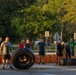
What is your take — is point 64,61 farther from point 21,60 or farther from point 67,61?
point 21,60

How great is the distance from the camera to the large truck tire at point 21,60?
20.0m

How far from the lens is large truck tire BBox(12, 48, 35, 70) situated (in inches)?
786

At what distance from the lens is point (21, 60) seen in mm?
20391

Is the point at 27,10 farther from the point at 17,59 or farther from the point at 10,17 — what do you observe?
the point at 17,59

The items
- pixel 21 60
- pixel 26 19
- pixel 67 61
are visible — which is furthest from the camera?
pixel 26 19

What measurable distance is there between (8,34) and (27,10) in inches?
167

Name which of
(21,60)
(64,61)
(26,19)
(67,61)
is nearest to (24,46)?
(21,60)

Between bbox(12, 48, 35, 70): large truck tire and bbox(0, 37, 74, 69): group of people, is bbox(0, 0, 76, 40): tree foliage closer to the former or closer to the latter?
bbox(0, 37, 74, 69): group of people

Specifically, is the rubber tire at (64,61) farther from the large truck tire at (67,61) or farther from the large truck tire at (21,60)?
the large truck tire at (21,60)

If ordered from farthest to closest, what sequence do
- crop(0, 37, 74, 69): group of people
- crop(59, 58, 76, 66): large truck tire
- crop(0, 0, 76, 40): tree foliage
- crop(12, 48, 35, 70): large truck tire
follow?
crop(0, 0, 76, 40): tree foliage, crop(59, 58, 76, 66): large truck tire, crop(0, 37, 74, 69): group of people, crop(12, 48, 35, 70): large truck tire

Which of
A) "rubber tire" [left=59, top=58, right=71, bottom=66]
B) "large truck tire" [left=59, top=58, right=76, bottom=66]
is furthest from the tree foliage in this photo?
"rubber tire" [left=59, top=58, right=71, bottom=66]

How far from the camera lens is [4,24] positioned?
45.8 meters

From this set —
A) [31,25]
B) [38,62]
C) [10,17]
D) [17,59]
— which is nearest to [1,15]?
[10,17]

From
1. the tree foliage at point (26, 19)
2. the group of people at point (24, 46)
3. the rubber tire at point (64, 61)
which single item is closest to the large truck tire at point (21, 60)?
the group of people at point (24, 46)
